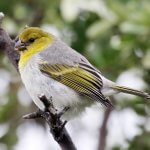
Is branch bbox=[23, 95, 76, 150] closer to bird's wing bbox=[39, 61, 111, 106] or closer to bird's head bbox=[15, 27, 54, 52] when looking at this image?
bird's wing bbox=[39, 61, 111, 106]

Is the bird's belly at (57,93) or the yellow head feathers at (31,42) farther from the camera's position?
the yellow head feathers at (31,42)

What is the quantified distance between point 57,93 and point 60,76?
24cm

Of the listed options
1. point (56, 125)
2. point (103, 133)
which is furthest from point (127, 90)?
point (56, 125)

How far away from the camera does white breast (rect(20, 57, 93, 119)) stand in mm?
3312

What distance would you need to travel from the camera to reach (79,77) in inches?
141

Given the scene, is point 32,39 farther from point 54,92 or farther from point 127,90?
point 127,90

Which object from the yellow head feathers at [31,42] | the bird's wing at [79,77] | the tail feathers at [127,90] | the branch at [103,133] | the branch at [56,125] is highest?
the branch at [56,125]

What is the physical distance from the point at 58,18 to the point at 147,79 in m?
1.02

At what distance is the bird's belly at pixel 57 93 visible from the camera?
3314mm

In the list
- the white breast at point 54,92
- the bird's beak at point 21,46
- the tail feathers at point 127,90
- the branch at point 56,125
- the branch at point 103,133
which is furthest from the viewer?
the bird's beak at point 21,46

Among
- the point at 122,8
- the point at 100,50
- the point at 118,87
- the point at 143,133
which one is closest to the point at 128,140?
the point at 143,133

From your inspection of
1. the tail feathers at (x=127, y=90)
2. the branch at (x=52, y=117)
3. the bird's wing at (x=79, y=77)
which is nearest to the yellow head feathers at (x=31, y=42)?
the bird's wing at (x=79, y=77)

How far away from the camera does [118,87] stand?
3500mm

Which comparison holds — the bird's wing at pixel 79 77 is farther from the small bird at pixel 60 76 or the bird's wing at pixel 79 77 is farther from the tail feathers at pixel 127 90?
the tail feathers at pixel 127 90
